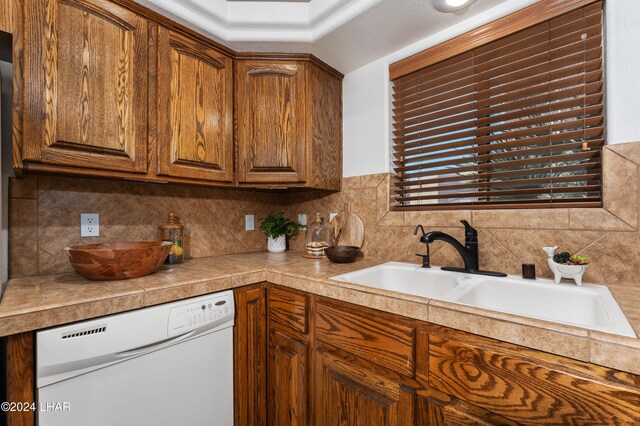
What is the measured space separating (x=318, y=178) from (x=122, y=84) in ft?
3.59

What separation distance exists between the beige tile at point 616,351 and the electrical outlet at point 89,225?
1.98 metres

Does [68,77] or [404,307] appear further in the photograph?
[68,77]

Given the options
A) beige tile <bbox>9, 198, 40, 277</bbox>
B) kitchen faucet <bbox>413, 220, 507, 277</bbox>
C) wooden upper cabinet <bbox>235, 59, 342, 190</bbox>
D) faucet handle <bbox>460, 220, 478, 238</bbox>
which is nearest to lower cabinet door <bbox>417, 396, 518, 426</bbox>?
kitchen faucet <bbox>413, 220, 507, 277</bbox>

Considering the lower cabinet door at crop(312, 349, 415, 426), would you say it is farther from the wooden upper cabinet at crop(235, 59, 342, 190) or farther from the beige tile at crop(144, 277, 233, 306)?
the wooden upper cabinet at crop(235, 59, 342, 190)

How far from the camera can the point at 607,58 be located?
1.15 metres

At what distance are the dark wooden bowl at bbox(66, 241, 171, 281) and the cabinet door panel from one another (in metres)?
0.40

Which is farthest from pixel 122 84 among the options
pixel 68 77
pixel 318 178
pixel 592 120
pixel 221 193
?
pixel 592 120

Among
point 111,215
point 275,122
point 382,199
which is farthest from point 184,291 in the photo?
point 382,199

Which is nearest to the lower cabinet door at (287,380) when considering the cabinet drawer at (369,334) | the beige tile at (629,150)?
the cabinet drawer at (369,334)

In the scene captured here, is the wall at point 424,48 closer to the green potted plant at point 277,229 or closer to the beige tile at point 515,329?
the green potted plant at point 277,229

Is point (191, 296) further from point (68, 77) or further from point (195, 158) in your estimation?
point (68, 77)

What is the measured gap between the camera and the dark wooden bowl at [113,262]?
1.15 meters

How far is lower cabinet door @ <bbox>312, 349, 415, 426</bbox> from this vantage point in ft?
3.26

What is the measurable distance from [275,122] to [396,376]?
147cm
